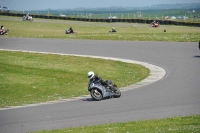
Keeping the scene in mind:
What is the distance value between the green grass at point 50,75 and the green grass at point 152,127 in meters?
7.54

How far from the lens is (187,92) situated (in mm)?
19812

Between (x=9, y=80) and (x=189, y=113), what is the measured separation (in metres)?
12.9

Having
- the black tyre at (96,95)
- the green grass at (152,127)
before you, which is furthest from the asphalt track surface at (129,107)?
the green grass at (152,127)

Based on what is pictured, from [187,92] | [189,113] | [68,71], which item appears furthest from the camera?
[68,71]

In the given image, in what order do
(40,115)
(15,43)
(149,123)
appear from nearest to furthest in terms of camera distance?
(149,123) < (40,115) < (15,43)

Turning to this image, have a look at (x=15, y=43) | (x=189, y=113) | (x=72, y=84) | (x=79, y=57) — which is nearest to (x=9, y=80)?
(x=72, y=84)

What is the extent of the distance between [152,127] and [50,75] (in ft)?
48.2

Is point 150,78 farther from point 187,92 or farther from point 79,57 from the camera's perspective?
point 79,57

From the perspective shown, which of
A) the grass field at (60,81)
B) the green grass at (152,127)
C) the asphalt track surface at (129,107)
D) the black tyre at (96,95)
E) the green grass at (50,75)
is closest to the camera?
the green grass at (152,127)

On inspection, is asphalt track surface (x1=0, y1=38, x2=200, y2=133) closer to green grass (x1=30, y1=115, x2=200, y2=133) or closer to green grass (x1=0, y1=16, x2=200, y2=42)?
green grass (x1=30, y1=115, x2=200, y2=133)

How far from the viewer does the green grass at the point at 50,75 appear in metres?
22.8

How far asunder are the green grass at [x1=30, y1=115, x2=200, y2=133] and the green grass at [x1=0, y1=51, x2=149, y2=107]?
7.54 m

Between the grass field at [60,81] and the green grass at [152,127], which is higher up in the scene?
the green grass at [152,127]

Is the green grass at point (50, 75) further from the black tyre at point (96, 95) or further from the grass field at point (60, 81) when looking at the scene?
the black tyre at point (96, 95)
